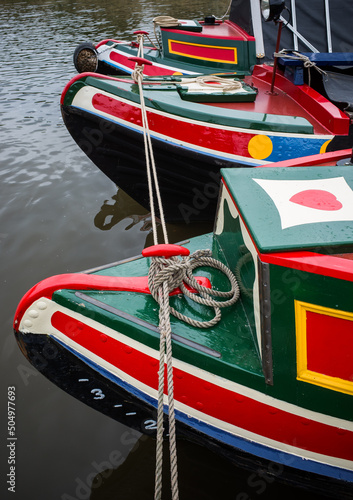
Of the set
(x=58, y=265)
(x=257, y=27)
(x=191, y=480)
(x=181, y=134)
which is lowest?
(x=191, y=480)

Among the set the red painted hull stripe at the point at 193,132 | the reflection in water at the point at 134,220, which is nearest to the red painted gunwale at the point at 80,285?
the red painted hull stripe at the point at 193,132

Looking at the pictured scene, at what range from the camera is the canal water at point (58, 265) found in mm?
2787

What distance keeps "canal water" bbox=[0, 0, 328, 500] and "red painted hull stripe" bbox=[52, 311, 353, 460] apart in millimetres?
576

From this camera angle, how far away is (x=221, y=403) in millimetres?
2117

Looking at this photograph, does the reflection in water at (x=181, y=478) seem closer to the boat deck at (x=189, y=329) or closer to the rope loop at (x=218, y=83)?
the boat deck at (x=189, y=329)

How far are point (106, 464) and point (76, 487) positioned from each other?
24 cm

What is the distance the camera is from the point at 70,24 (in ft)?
54.9

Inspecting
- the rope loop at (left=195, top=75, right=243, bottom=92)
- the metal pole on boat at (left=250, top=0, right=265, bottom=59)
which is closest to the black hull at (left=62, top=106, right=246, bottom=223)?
the rope loop at (left=195, top=75, right=243, bottom=92)

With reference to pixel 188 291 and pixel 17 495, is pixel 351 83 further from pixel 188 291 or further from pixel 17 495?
pixel 17 495

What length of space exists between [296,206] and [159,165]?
9.42 ft

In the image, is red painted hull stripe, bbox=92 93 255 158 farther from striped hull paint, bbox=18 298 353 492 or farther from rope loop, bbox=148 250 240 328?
striped hull paint, bbox=18 298 353 492

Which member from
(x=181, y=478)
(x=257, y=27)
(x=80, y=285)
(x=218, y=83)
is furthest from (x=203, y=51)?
(x=181, y=478)

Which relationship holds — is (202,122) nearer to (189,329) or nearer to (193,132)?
(193,132)

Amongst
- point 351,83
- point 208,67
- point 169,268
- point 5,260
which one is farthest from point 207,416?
point 208,67
